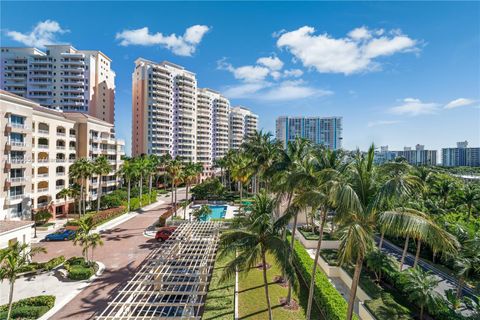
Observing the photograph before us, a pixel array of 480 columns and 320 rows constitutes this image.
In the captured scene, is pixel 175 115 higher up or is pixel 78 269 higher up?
pixel 175 115

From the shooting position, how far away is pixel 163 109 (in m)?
94.7

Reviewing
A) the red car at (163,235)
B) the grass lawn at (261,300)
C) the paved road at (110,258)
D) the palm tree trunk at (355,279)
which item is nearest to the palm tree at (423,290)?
the palm tree trunk at (355,279)

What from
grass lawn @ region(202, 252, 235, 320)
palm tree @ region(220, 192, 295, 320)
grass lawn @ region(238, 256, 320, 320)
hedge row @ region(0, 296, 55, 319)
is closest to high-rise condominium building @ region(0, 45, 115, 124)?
hedge row @ region(0, 296, 55, 319)

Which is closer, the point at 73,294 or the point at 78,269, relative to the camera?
the point at 73,294

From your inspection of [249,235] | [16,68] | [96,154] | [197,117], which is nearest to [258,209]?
[249,235]

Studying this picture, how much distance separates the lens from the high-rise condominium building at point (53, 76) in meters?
85.1

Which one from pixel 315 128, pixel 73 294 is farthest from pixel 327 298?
pixel 315 128

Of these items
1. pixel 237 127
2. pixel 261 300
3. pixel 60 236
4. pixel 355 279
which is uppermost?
pixel 237 127

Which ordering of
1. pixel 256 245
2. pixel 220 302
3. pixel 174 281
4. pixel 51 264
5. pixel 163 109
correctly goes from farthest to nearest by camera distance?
pixel 163 109 → pixel 51 264 → pixel 174 281 → pixel 220 302 → pixel 256 245

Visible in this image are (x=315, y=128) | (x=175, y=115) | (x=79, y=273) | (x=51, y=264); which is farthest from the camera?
(x=315, y=128)

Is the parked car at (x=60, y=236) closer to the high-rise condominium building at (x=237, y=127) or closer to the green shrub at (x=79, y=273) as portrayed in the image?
the green shrub at (x=79, y=273)

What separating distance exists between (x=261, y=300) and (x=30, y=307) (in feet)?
53.3

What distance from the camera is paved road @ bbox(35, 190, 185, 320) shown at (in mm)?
18562

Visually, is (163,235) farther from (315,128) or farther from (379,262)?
(315,128)
